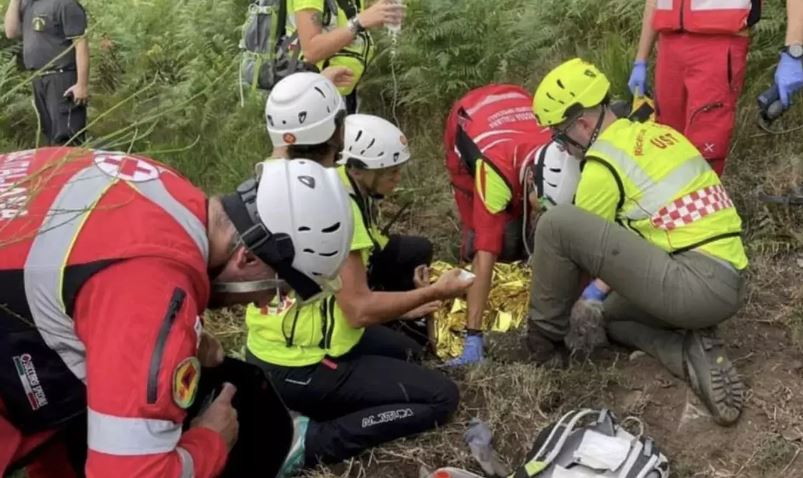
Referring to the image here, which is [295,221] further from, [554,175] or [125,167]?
[554,175]

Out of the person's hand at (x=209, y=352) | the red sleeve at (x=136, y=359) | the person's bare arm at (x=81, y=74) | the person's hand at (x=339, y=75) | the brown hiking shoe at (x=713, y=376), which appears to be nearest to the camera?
the red sleeve at (x=136, y=359)

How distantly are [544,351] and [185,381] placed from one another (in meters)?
2.28

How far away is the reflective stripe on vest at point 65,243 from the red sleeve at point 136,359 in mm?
87

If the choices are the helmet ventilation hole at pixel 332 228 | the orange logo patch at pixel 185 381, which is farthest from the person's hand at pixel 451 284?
the orange logo patch at pixel 185 381

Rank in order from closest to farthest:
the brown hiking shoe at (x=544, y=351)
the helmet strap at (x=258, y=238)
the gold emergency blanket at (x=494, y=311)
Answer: the helmet strap at (x=258, y=238) < the brown hiking shoe at (x=544, y=351) < the gold emergency blanket at (x=494, y=311)

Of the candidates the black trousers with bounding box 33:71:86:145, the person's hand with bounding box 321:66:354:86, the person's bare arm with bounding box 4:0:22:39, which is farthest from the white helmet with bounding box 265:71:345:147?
the person's bare arm with bounding box 4:0:22:39

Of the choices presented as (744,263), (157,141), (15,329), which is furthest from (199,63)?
(15,329)

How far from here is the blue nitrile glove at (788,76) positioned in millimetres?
4309

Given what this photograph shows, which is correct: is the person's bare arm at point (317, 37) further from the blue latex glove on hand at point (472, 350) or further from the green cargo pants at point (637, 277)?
the blue latex glove on hand at point (472, 350)

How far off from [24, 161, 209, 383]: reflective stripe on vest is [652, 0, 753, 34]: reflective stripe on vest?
3.12m

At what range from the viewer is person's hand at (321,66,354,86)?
4688 mm

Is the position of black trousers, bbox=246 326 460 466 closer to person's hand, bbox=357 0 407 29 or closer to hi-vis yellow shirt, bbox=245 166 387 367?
hi-vis yellow shirt, bbox=245 166 387 367

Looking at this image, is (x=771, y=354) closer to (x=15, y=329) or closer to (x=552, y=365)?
(x=552, y=365)

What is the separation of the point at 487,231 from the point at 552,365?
76 cm
